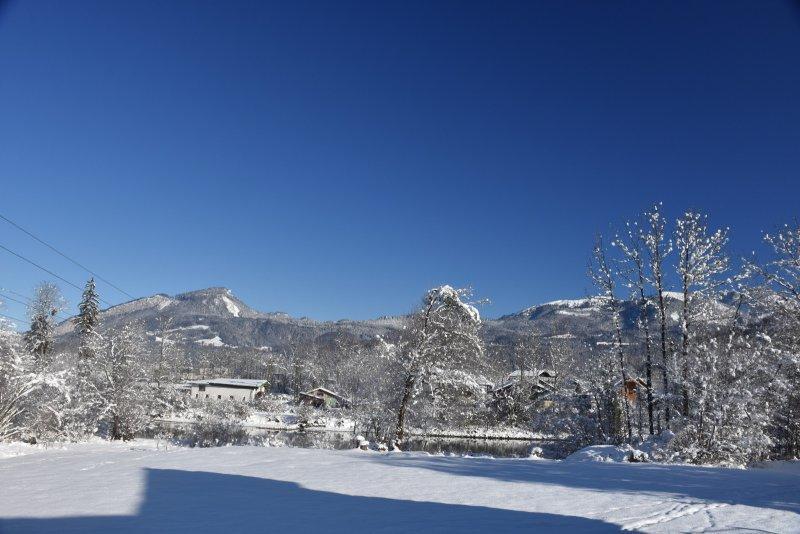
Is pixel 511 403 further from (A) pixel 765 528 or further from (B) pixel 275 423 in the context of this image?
(A) pixel 765 528

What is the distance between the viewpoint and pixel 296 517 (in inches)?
236

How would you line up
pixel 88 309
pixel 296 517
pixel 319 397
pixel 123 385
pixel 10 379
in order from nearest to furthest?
pixel 296 517
pixel 10 379
pixel 123 385
pixel 88 309
pixel 319 397

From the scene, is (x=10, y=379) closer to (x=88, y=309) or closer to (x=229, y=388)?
(x=88, y=309)

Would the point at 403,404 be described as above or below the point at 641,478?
above

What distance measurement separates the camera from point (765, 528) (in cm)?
521

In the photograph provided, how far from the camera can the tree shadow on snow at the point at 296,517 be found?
547cm

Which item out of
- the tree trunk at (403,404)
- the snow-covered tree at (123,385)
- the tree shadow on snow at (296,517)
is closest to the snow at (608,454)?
the tree shadow on snow at (296,517)

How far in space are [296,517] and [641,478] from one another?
6.03 meters

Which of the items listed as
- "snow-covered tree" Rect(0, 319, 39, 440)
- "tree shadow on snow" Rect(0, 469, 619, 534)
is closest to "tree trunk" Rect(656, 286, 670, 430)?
"tree shadow on snow" Rect(0, 469, 619, 534)

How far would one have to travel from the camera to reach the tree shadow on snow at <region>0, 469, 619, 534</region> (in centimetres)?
547

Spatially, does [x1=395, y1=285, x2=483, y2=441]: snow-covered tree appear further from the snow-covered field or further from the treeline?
the snow-covered field

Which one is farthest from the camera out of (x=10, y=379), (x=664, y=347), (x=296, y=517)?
(x=664, y=347)

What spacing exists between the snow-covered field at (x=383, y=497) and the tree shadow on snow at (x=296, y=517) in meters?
0.01

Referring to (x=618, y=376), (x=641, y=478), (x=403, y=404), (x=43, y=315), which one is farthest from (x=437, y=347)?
(x=43, y=315)
